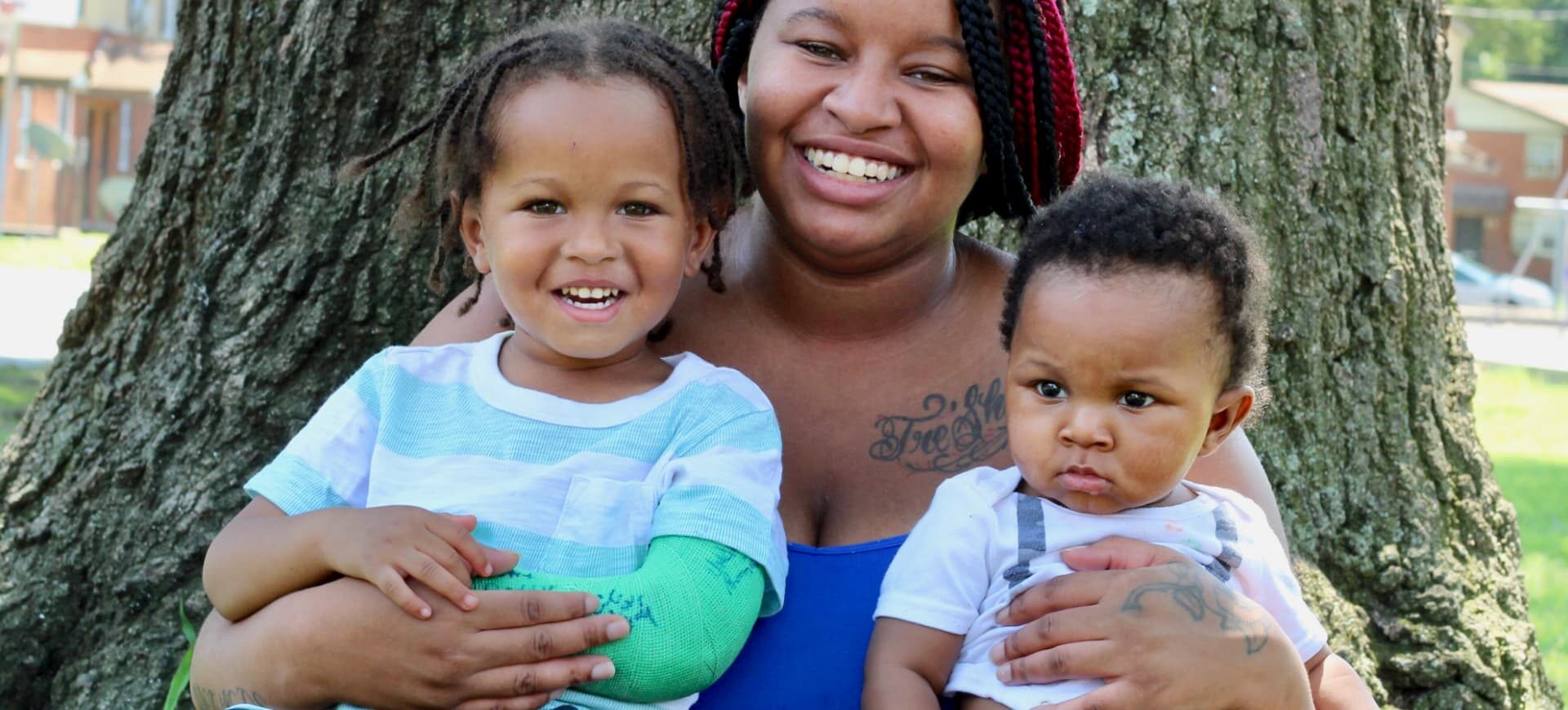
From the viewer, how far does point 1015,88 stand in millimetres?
2723

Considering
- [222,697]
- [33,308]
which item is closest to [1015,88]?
[222,697]

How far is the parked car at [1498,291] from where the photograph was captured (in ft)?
102

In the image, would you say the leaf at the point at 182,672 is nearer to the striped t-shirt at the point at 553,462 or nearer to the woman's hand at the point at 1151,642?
the striped t-shirt at the point at 553,462

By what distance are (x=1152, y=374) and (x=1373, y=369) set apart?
1543 mm

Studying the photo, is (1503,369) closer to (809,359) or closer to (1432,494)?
(1432,494)

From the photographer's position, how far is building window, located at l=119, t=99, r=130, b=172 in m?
32.4

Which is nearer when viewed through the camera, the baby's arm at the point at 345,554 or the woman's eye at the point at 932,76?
the baby's arm at the point at 345,554

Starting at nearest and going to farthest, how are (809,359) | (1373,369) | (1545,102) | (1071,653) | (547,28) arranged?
(1071,653) < (547,28) < (809,359) < (1373,369) < (1545,102)

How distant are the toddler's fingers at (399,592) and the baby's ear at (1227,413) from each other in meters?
1.15

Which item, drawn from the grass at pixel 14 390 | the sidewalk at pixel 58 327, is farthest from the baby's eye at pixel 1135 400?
the sidewalk at pixel 58 327

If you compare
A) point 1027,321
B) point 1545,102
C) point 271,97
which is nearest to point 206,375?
point 271,97

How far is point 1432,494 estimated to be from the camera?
11.7 ft

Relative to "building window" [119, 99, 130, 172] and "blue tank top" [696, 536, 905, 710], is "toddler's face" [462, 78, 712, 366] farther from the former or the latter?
"building window" [119, 99, 130, 172]

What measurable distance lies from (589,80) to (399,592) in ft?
2.75
